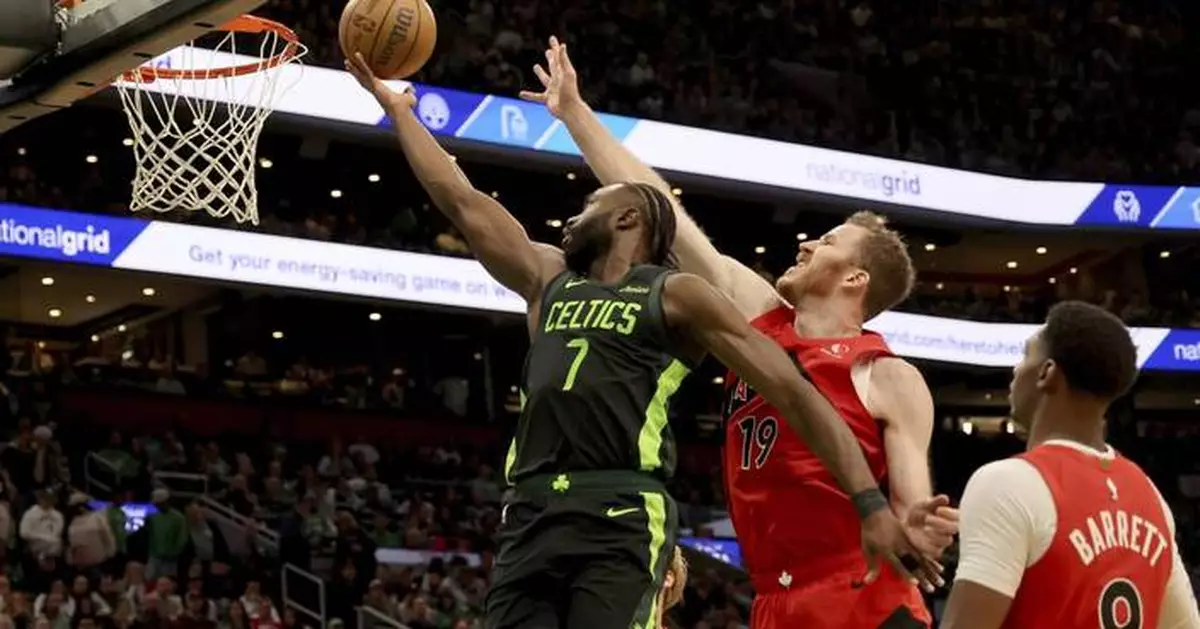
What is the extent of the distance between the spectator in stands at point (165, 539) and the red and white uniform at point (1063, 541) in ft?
42.3

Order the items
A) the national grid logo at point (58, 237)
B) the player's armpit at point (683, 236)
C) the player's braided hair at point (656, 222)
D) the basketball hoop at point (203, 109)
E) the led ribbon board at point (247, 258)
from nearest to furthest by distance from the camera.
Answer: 1. the player's braided hair at point (656, 222)
2. the player's armpit at point (683, 236)
3. the basketball hoop at point (203, 109)
4. the national grid logo at point (58, 237)
5. the led ribbon board at point (247, 258)

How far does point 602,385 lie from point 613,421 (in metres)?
0.09

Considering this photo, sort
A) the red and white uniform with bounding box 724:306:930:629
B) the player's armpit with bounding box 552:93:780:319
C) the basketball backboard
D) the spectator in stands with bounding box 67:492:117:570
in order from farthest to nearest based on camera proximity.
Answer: the spectator in stands with bounding box 67:492:117:570, the basketball backboard, the player's armpit with bounding box 552:93:780:319, the red and white uniform with bounding box 724:306:930:629

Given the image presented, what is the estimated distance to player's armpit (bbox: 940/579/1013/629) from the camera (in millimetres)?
3625

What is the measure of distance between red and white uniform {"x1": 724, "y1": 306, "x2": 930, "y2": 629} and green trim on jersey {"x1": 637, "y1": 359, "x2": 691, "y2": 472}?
448 mm

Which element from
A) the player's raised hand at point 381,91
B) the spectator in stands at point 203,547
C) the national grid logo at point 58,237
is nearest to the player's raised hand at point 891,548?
the player's raised hand at point 381,91

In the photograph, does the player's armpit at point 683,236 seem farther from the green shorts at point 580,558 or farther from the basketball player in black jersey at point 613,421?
the green shorts at point 580,558

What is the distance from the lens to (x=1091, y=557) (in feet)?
12.2

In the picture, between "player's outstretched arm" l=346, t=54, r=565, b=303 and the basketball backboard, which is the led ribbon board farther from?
"player's outstretched arm" l=346, t=54, r=565, b=303

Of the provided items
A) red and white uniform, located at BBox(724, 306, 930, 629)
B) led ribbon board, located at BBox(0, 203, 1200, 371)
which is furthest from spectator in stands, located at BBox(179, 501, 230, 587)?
red and white uniform, located at BBox(724, 306, 930, 629)

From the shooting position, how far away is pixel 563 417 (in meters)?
4.57

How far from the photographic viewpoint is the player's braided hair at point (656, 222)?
4.80 metres

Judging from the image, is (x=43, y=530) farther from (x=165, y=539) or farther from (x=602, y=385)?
(x=602, y=385)

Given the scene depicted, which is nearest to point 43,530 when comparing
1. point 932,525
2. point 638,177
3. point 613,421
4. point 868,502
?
point 638,177
